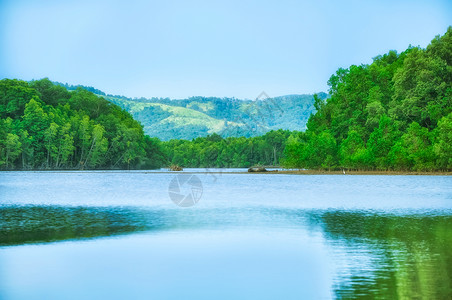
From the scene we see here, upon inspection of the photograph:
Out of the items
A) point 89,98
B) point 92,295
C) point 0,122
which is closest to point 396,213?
point 92,295

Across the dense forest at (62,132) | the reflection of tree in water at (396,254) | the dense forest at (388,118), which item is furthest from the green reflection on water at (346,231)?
the dense forest at (62,132)

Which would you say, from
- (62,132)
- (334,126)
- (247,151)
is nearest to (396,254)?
Result: (334,126)

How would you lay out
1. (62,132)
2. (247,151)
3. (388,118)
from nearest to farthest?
(388,118) → (62,132) → (247,151)

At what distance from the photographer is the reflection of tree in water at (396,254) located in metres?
10.2

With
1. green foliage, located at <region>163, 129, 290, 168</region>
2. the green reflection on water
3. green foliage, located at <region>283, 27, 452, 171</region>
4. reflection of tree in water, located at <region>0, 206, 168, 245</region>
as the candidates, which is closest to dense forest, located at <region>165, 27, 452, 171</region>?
green foliage, located at <region>283, 27, 452, 171</region>

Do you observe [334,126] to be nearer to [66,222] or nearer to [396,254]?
[66,222]

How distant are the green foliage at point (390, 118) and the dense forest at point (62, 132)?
43789mm

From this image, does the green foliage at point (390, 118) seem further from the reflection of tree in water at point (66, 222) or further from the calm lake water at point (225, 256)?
the calm lake water at point (225, 256)

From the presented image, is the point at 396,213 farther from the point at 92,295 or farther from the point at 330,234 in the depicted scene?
the point at 92,295

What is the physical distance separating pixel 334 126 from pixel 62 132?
58.1 metres

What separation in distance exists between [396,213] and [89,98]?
12437cm

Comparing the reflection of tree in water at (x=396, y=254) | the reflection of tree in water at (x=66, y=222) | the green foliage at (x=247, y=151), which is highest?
the green foliage at (x=247, y=151)

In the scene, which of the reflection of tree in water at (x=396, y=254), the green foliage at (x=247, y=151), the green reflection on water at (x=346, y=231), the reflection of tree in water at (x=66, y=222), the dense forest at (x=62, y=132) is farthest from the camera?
the green foliage at (x=247, y=151)

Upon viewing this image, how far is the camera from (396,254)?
1409 cm
